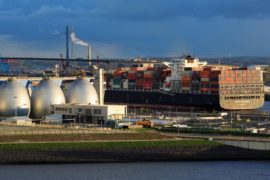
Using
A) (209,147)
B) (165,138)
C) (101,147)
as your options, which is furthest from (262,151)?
(101,147)

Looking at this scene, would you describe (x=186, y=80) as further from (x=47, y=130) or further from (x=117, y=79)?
(x=47, y=130)

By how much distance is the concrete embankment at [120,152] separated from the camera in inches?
1362

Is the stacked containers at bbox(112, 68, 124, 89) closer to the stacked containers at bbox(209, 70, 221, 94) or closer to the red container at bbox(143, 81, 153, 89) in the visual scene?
the red container at bbox(143, 81, 153, 89)

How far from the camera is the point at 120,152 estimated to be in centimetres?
3534

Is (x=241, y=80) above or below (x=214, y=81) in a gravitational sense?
above

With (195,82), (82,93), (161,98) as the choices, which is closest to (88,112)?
(82,93)

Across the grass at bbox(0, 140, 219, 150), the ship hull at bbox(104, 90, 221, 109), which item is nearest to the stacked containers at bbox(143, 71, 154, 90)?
the ship hull at bbox(104, 90, 221, 109)

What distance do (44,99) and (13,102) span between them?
2.36 metres

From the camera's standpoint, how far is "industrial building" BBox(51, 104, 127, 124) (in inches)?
1859

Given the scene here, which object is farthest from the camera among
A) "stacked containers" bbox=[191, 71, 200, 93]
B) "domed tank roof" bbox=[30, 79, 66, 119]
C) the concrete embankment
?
"stacked containers" bbox=[191, 71, 200, 93]

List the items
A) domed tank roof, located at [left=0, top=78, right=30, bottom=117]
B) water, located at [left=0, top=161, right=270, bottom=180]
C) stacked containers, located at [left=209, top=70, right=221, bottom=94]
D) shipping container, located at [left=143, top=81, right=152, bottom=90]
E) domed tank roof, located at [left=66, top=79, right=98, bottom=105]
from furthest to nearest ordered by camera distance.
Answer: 1. shipping container, located at [left=143, top=81, right=152, bottom=90]
2. stacked containers, located at [left=209, top=70, right=221, bottom=94]
3. domed tank roof, located at [left=66, top=79, right=98, bottom=105]
4. domed tank roof, located at [left=0, top=78, right=30, bottom=117]
5. water, located at [left=0, top=161, right=270, bottom=180]

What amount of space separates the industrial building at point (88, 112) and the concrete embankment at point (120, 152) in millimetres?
10953

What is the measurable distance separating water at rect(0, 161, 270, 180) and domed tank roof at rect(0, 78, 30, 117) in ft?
47.3

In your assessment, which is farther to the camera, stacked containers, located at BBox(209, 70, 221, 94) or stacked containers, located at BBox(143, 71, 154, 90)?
stacked containers, located at BBox(143, 71, 154, 90)
